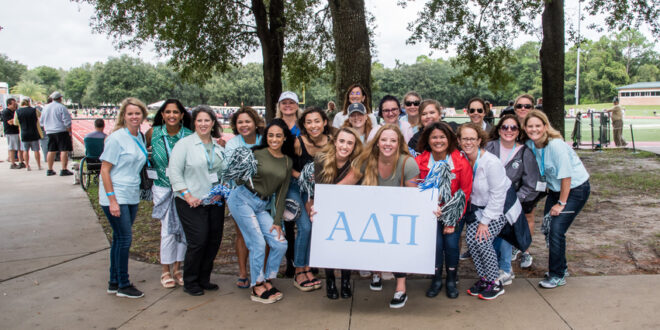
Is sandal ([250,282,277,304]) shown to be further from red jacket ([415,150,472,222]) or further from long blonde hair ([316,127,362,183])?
red jacket ([415,150,472,222])

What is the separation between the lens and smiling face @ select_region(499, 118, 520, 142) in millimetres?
4500

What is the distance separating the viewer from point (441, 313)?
388cm

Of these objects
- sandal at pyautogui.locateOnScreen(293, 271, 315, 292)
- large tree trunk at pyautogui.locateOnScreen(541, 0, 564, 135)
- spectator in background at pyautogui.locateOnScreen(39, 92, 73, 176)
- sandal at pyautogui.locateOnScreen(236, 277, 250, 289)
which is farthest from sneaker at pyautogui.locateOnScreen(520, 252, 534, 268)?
spectator in background at pyautogui.locateOnScreen(39, 92, 73, 176)

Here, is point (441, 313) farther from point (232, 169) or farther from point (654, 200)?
point (654, 200)

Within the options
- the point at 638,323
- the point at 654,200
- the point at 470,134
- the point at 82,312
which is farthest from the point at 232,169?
the point at 654,200

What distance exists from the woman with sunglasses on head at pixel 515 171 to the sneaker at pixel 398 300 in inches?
39.7

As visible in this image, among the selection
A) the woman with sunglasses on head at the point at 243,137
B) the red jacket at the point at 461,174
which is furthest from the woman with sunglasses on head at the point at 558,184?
the woman with sunglasses on head at the point at 243,137

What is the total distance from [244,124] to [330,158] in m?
1.04

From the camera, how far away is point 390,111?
5215 mm

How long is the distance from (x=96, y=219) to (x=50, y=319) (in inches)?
155

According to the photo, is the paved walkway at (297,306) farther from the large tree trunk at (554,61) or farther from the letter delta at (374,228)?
the large tree trunk at (554,61)

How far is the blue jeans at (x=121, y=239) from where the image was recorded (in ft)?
13.8

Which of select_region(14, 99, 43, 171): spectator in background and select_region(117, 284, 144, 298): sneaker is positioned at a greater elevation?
select_region(14, 99, 43, 171): spectator in background

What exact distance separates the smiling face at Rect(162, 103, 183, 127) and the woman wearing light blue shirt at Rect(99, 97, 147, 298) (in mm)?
237
